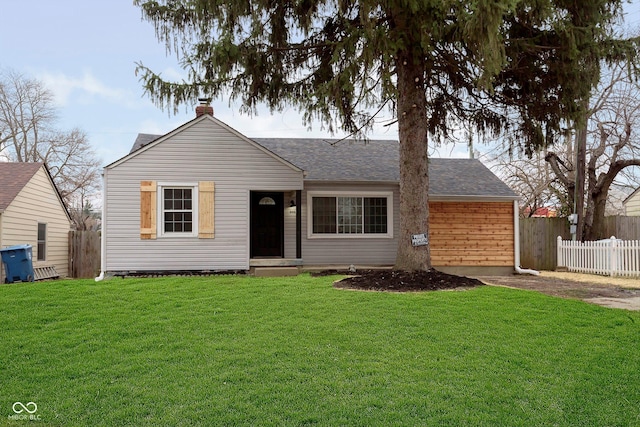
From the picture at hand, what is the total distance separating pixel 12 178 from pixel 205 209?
8.39m

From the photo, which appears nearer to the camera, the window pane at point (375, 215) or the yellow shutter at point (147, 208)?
the yellow shutter at point (147, 208)

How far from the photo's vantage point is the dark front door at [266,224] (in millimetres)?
14625

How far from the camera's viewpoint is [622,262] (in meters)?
14.4

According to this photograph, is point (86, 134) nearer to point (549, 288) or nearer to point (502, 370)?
point (549, 288)

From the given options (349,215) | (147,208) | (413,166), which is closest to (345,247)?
(349,215)

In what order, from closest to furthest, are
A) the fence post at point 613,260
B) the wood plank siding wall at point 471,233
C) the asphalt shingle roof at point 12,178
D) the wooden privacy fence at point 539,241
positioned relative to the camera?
the fence post at point 613,260
the wood plank siding wall at point 471,233
the asphalt shingle roof at point 12,178
the wooden privacy fence at point 539,241

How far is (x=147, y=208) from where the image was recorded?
12.7 meters

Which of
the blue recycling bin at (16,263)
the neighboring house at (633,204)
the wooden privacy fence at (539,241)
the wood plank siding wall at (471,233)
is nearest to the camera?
the blue recycling bin at (16,263)

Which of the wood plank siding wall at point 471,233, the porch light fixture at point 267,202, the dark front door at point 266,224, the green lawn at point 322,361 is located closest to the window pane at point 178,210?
the dark front door at point 266,224

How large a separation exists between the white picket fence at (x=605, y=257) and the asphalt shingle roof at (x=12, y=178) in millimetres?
17392

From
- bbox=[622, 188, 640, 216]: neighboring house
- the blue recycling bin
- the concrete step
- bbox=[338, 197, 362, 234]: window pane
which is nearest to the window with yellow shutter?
the concrete step

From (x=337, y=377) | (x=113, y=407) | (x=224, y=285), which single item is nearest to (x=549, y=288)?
(x=224, y=285)
